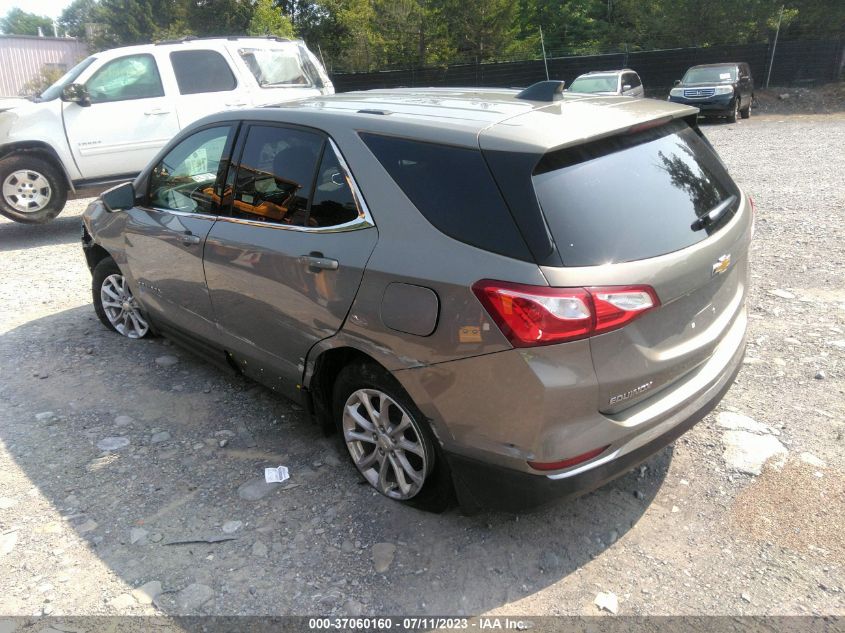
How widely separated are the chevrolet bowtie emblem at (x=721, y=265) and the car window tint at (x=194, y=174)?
2551 millimetres

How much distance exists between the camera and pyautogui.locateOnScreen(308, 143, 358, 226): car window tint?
3055 millimetres

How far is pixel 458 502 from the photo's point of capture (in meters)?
2.87

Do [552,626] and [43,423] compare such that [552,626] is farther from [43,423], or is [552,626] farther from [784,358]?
[43,423]

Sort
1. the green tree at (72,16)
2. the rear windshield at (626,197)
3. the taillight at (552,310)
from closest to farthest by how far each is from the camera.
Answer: the taillight at (552,310) < the rear windshield at (626,197) < the green tree at (72,16)

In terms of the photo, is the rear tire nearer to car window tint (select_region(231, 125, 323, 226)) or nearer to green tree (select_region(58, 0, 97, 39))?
car window tint (select_region(231, 125, 323, 226))

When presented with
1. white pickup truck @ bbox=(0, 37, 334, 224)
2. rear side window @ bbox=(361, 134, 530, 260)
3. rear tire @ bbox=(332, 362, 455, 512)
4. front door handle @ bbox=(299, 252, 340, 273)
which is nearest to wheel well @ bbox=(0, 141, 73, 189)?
white pickup truck @ bbox=(0, 37, 334, 224)

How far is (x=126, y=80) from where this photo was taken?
28.4ft

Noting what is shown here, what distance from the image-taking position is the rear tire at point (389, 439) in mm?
2908

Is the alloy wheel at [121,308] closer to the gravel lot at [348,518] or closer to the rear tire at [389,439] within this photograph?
the gravel lot at [348,518]

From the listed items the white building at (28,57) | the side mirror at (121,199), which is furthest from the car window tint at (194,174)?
the white building at (28,57)

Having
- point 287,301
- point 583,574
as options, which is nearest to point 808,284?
point 583,574

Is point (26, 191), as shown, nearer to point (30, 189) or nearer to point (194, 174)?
point (30, 189)

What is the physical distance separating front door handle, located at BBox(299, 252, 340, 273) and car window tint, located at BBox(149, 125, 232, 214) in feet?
3.13

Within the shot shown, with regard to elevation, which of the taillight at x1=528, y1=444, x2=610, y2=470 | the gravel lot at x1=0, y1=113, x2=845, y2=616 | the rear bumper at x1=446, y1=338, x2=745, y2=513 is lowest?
the gravel lot at x1=0, y1=113, x2=845, y2=616
